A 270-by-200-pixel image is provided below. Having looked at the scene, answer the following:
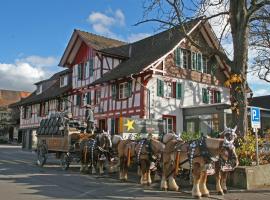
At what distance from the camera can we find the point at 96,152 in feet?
55.2

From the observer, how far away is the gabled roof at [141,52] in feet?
89.5

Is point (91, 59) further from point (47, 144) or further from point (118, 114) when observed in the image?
point (47, 144)

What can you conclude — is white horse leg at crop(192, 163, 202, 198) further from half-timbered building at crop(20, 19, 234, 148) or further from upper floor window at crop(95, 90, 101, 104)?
upper floor window at crop(95, 90, 101, 104)

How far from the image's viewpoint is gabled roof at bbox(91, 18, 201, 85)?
27.3m

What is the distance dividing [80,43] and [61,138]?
648 inches

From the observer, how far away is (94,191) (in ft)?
39.1

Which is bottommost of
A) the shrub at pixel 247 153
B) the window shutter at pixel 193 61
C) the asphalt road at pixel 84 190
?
the asphalt road at pixel 84 190

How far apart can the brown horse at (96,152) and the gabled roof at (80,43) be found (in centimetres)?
1548

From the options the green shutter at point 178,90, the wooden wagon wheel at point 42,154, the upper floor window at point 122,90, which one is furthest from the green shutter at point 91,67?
the wooden wagon wheel at point 42,154

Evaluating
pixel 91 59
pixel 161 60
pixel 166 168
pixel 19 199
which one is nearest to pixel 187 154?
pixel 166 168

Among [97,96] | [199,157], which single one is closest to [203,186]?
[199,157]

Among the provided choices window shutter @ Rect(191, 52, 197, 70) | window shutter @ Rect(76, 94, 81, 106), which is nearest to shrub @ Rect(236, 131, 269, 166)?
window shutter @ Rect(191, 52, 197, 70)

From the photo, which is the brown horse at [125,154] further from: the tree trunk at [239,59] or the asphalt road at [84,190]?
the tree trunk at [239,59]

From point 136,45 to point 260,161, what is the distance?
68.5ft
